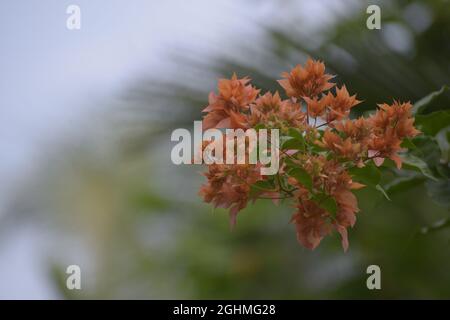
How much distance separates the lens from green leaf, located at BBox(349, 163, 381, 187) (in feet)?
2.68

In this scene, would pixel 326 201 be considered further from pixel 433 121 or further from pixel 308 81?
pixel 433 121

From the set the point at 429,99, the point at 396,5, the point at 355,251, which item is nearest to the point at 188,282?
the point at 355,251

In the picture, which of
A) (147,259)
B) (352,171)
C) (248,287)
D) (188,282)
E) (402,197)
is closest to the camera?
(352,171)

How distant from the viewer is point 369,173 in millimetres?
821

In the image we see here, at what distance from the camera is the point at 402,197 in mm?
2576

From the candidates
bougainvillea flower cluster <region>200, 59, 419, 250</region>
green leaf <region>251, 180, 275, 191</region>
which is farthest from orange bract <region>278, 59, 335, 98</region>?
green leaf <region>251, 180, 275, 191</region>

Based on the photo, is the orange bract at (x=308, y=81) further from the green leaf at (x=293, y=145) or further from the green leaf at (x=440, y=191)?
the green leaf at (x=440, y=191)

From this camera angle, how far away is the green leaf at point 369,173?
0.82 m

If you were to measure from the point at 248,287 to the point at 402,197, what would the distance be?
2.65 feet

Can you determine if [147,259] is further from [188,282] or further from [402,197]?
[402,197]

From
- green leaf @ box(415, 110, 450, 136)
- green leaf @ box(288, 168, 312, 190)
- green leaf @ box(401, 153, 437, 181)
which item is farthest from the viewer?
green leaf @ box(415, 110, 450, 136)

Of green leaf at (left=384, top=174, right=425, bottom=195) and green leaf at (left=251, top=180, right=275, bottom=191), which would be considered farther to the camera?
green leaf at (left=384, top=174, right=425, bottom=195)

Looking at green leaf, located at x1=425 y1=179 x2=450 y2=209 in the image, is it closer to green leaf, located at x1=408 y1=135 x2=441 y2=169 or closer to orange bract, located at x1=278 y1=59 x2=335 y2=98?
green leaf, located at x1=408 y1=135 x2=441 y2=169

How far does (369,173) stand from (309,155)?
0.24ft
